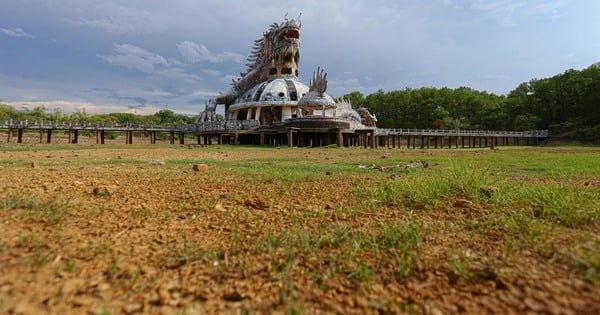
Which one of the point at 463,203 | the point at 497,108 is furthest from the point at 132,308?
the point at 497,108

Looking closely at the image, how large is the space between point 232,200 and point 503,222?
10.4 ft

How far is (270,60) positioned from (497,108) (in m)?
53.0

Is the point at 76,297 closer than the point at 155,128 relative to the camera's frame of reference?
Yes

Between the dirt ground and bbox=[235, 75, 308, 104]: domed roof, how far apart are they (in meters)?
37.6

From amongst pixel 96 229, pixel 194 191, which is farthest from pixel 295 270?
pixel 194 191

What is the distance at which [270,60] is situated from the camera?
A: 44.8 meters

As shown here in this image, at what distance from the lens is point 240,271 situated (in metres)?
1.98

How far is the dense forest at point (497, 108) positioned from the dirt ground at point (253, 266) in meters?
59.4

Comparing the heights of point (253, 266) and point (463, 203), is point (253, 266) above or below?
below

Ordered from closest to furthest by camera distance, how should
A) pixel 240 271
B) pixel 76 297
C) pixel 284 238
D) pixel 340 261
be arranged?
1. pixel 76 297
2. pixel 240 271
3. pixel 340 261
4. pixel 284 238

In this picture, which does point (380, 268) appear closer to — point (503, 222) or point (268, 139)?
point (503, 222)

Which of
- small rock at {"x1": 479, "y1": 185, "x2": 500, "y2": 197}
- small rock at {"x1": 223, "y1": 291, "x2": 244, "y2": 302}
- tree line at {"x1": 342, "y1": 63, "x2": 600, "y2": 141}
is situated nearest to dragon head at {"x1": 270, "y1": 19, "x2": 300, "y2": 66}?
tree line at {"x1": 342, "y1": 63, "x2": 600, "y2": 141}

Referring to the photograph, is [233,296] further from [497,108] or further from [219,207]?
[497,108]

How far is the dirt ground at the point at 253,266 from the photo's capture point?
1.55 m
